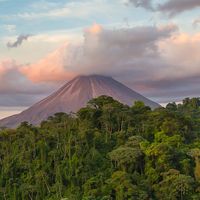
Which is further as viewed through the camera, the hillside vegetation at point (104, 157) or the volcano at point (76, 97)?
the volcano at point (76, 97)

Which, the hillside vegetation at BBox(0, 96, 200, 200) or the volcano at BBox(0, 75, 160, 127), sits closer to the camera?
the hillside vegetation at BBox(0, 96, 200, 200)

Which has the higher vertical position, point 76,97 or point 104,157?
point 76,97

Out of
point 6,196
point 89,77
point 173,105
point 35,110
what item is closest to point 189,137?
point 6,196

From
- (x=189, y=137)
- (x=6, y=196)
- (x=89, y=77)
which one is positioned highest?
(x=89, y=77)

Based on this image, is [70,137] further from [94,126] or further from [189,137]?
[189,137]

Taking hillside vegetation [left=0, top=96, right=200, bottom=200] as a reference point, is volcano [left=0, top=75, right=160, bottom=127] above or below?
above
